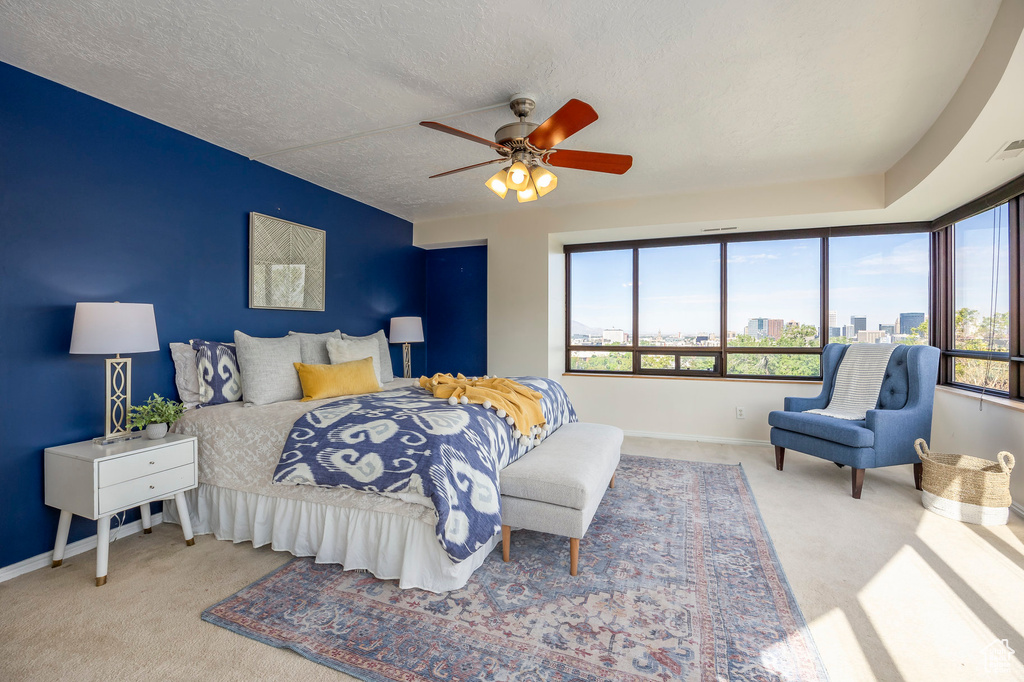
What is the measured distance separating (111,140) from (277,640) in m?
2.86

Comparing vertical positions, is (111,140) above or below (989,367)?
above

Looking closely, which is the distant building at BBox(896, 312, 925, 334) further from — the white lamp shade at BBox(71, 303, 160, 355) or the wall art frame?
the white lamp shade at BBox(71, 303, 160, 355)

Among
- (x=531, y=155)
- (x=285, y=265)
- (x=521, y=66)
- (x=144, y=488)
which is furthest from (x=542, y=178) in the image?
(x=144, y=488)

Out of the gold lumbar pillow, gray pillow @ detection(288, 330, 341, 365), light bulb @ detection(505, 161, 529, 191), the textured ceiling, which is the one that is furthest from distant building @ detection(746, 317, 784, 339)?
gray pillow @ detection(288, 330, 341, 365)

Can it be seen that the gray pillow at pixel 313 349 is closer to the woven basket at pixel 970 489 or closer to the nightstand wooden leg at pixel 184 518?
the nightstand wooden leg at pixel 184 518

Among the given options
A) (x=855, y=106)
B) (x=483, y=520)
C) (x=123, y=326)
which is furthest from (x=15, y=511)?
(x=855, y=106)

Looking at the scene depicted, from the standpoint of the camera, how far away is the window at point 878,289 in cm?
428

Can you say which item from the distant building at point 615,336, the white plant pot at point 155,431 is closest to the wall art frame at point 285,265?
the white plant pot at point 155,431

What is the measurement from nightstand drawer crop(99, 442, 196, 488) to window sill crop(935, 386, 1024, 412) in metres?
4.95

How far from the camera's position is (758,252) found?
480 centimetres

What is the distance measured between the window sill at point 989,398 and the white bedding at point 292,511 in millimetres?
3402

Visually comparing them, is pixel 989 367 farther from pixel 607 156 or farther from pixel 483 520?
pixel 483 520

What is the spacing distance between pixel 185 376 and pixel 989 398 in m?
5.46

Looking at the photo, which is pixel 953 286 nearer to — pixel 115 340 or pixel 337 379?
pixel 337 379
